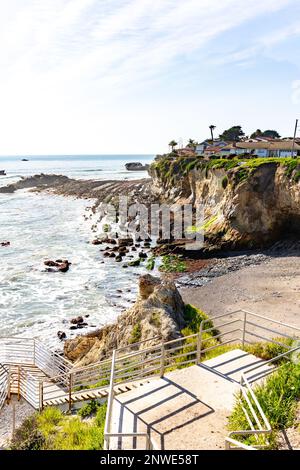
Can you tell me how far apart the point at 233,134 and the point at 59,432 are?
410 ft

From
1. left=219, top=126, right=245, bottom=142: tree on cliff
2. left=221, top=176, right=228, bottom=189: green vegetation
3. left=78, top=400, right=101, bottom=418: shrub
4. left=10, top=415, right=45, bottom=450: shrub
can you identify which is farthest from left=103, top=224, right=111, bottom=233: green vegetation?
left=219, top=126, right=245, bottom=142: tree on cliff

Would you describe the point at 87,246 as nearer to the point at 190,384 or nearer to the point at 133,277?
the point at 133,277

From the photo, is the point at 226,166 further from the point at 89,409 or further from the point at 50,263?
the point at 89,409

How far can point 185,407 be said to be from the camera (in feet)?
28.4

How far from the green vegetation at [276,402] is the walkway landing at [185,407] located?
412 mm

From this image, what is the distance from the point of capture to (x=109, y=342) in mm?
17031

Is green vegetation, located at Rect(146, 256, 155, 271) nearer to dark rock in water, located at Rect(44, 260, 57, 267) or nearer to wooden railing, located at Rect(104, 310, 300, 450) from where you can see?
dark rock in water, located at Rect(44, 260, 57, 267)

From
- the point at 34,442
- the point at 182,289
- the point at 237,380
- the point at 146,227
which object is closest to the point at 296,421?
the point at 237,380

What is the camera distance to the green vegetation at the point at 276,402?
7.53m

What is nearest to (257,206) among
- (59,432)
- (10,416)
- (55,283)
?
(55,283)

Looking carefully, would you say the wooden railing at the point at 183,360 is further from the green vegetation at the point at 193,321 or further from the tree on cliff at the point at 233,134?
the tree on cliff at the point at 233,134

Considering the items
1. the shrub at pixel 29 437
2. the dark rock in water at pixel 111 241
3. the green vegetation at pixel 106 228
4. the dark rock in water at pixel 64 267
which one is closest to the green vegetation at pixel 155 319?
the shrub at pixel 29 437

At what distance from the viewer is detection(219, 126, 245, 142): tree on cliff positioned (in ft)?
409

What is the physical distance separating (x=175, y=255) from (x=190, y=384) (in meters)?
31.6
